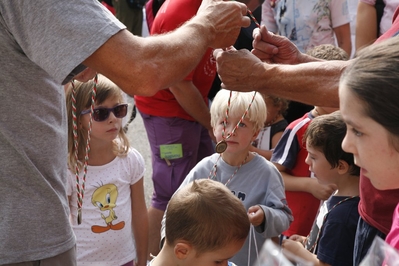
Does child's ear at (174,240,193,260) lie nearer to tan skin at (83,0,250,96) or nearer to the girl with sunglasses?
tan skin at (83,0,250,96)

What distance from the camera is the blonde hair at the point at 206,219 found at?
8.03 feet

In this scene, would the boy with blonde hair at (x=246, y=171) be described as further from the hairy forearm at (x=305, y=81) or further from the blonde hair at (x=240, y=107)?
the hairy forearm at (x=305, y=81)

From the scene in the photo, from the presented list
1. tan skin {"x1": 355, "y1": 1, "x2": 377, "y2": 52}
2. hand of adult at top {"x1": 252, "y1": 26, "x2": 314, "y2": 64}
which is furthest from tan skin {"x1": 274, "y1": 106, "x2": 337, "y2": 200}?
tan skin {"x1": 355, "y1": 1, "x2": 377, "y2": 52}

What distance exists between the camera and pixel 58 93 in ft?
6.98

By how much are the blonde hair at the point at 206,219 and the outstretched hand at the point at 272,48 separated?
0.75 meters

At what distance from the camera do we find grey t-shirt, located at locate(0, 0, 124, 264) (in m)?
1.88

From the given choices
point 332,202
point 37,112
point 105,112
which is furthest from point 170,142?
point 37,112

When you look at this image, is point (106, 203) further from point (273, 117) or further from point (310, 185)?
point (273, 117)

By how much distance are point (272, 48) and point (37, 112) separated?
1296mm

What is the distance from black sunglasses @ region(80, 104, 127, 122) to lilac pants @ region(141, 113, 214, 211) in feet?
2.68

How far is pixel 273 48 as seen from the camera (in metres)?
2.93

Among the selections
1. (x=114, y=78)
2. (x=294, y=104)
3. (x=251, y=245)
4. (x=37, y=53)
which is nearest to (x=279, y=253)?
(x=114, y=78)

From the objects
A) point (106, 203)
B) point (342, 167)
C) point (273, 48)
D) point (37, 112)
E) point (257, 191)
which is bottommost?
point (106, 203)

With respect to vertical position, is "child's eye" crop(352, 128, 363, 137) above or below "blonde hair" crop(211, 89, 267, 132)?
above
